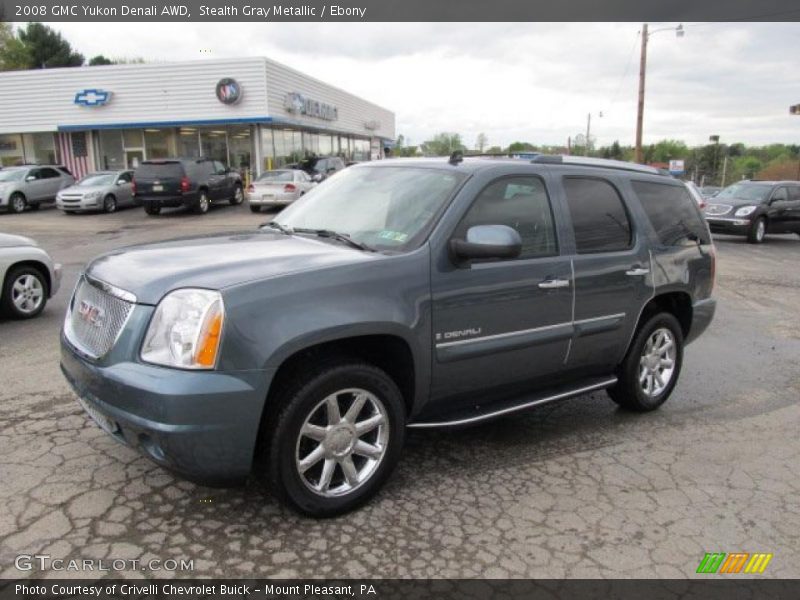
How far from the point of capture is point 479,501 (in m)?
3.50

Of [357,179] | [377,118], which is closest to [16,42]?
[377,118]

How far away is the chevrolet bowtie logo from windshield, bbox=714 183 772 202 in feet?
83.7

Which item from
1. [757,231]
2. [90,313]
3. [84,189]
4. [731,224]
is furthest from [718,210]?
[84,189]

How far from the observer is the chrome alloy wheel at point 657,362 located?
4812 millimetres

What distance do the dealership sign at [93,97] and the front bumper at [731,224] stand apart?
2556 cm

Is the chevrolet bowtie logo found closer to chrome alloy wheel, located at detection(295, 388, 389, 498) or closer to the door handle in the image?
the door handle

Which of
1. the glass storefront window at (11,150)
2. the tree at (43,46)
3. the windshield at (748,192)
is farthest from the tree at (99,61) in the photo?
the windshield at (748,192)

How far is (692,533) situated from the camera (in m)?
3.27

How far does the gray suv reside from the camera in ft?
Answer: 9.37

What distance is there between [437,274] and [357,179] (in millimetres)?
1284

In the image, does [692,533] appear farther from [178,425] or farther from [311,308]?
[178,425]

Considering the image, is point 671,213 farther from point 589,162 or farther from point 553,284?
point 553,284

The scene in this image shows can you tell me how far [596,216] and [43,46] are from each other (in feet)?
218

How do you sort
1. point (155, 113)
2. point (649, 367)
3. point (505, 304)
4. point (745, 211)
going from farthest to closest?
point (155, 113) → point (745, 211) → point (649, 367) → point (505, 304)
